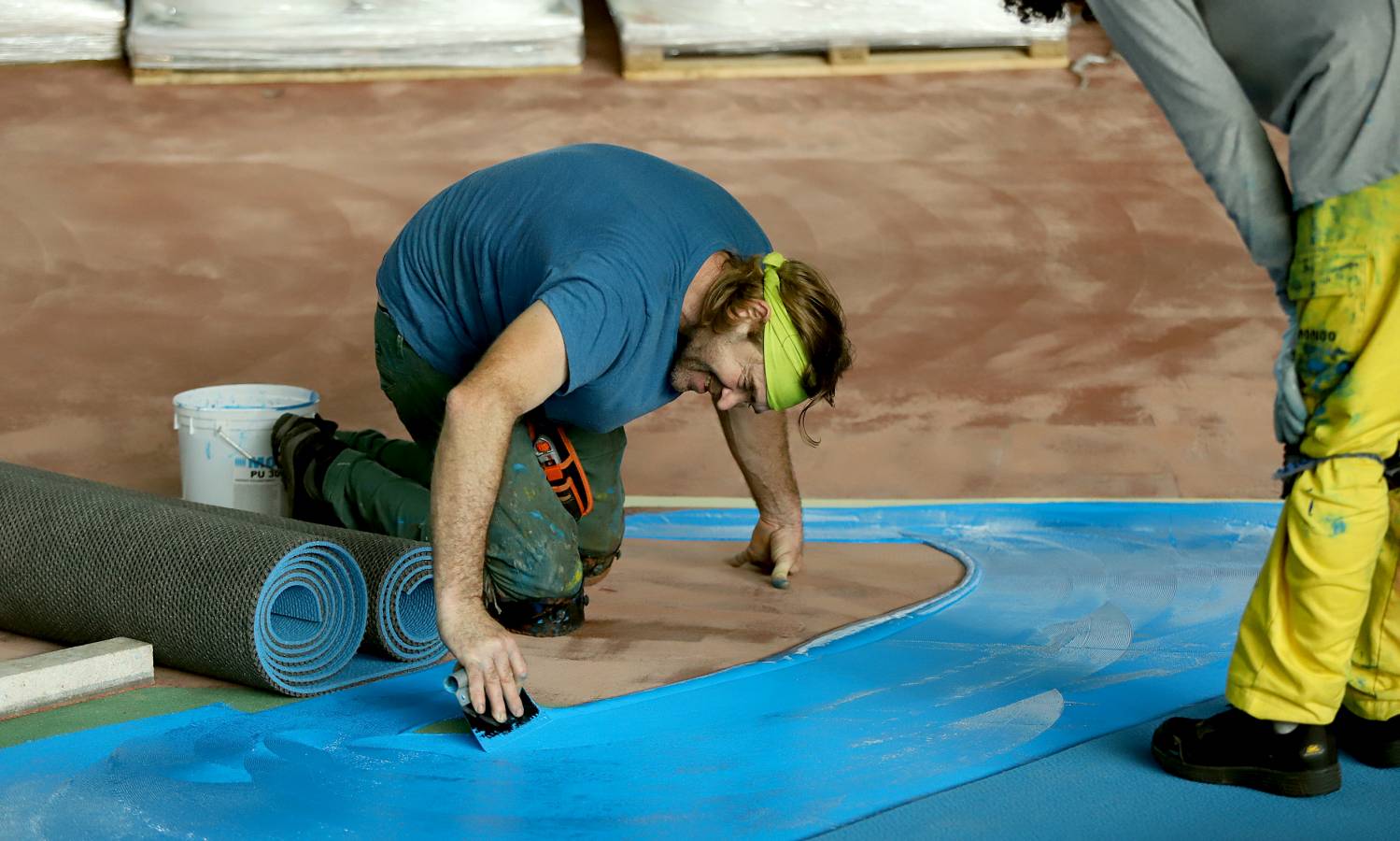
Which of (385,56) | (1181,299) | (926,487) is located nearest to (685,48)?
(385,56)

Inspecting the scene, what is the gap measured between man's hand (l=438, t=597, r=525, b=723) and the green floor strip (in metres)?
0.45

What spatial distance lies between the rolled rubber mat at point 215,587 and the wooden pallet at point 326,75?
3470mm

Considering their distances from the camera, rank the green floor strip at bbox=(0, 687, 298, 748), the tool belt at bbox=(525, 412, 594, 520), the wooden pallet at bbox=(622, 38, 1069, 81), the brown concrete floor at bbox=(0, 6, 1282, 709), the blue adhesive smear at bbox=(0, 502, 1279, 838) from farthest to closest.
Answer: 1. the wooden pallet at bbox=(622, 38, 1069, 81)
2. the brown concrete floor at bbox=(0, 6, 1282, 709)
3. the tool belt at bbox=(525, 412, 594, 520)
4. the green floor strip at bbox=(0, 687, 298, 748)
5. the blue adhesive smear at bbox=(0, 502, 1279, 838)

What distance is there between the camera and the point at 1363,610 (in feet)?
6.64

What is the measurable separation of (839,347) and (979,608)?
731mm

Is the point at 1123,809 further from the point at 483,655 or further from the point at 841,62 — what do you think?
the point at 841,62

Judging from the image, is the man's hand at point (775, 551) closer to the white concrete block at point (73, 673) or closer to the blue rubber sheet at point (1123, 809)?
the blue rubber sheet at point (1123, 809)

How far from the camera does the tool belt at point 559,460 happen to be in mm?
2914

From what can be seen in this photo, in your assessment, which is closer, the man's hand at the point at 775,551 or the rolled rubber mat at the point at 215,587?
the rolled rubber mat at the point at 215,587

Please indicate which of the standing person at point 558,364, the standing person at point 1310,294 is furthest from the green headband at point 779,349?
the standing person at point 1310,294

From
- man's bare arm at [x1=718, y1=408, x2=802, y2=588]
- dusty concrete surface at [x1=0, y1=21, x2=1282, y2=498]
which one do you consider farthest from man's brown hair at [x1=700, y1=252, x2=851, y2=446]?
dusty concrete surface at [x1=0, y1=21, x2=1282, y2=498]

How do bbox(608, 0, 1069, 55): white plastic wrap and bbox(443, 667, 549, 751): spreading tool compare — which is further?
bbox(608, 0, 1069, 55): white plastic wrap

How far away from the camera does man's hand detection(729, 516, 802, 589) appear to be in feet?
10.1

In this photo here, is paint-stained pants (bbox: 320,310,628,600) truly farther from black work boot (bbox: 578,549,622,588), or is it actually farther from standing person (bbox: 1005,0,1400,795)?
standing person (bbox: 1005,0,1400,795)
